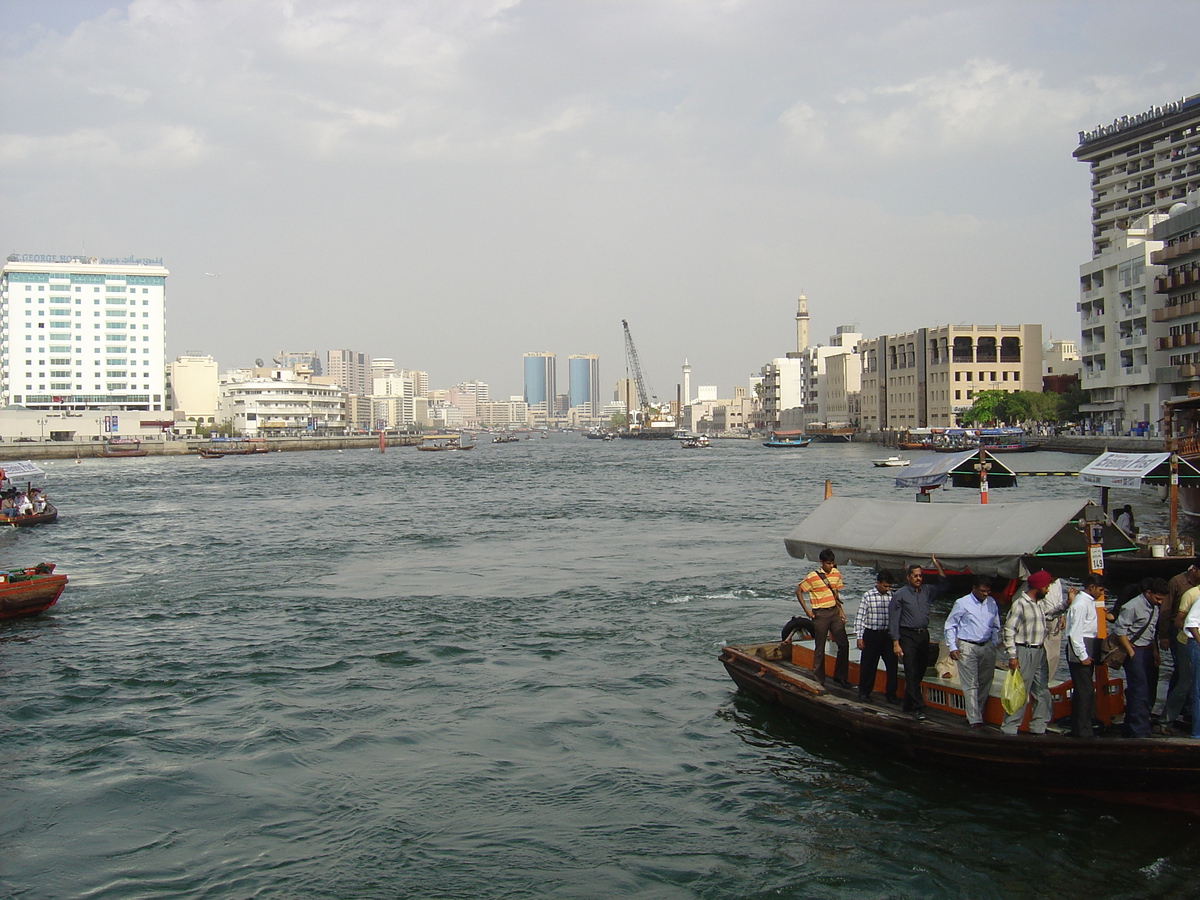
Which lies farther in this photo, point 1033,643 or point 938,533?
point 938,533

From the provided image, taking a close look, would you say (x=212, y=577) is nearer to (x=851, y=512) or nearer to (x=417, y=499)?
(x=851, y=512)

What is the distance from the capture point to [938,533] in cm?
1514

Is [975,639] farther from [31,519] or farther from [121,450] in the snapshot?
[121,450]

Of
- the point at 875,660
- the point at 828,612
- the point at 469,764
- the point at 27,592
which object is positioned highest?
the point at 828,612

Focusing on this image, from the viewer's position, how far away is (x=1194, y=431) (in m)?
33.9

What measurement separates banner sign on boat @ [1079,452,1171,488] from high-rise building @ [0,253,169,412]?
13443cm

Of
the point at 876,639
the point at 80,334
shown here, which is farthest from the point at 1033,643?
the point at 80,334

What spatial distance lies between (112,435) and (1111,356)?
11601 centimetres

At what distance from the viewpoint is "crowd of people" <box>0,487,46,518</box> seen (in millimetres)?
42125

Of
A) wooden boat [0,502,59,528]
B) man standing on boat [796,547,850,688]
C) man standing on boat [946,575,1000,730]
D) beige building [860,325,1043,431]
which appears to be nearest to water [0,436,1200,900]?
man standing on boat [796,547,850,688]

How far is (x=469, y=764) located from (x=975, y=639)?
6562mm

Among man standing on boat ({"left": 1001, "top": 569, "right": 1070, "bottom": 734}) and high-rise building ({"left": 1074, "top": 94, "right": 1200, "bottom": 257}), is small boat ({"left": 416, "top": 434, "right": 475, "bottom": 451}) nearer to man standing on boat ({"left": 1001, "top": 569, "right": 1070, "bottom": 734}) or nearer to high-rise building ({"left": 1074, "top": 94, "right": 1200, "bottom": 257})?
high-rise building ({"left": 1074, "top": 94, "right": 1200, "bottom": 257})

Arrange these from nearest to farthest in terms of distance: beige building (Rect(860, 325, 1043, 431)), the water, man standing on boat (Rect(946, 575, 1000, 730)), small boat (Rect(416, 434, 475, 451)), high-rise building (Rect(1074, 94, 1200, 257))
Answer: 1. the water
2. man standing on boat (Rect(946, 575, 1000, 730))
3. high-rise building (Rect(1074, 94, 1200, 257))
4. beige building (Rect(860, 325, 1043, 431))
5. small boat (Rect(416, 434, 475, 451))

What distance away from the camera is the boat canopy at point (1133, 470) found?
2556 cm
